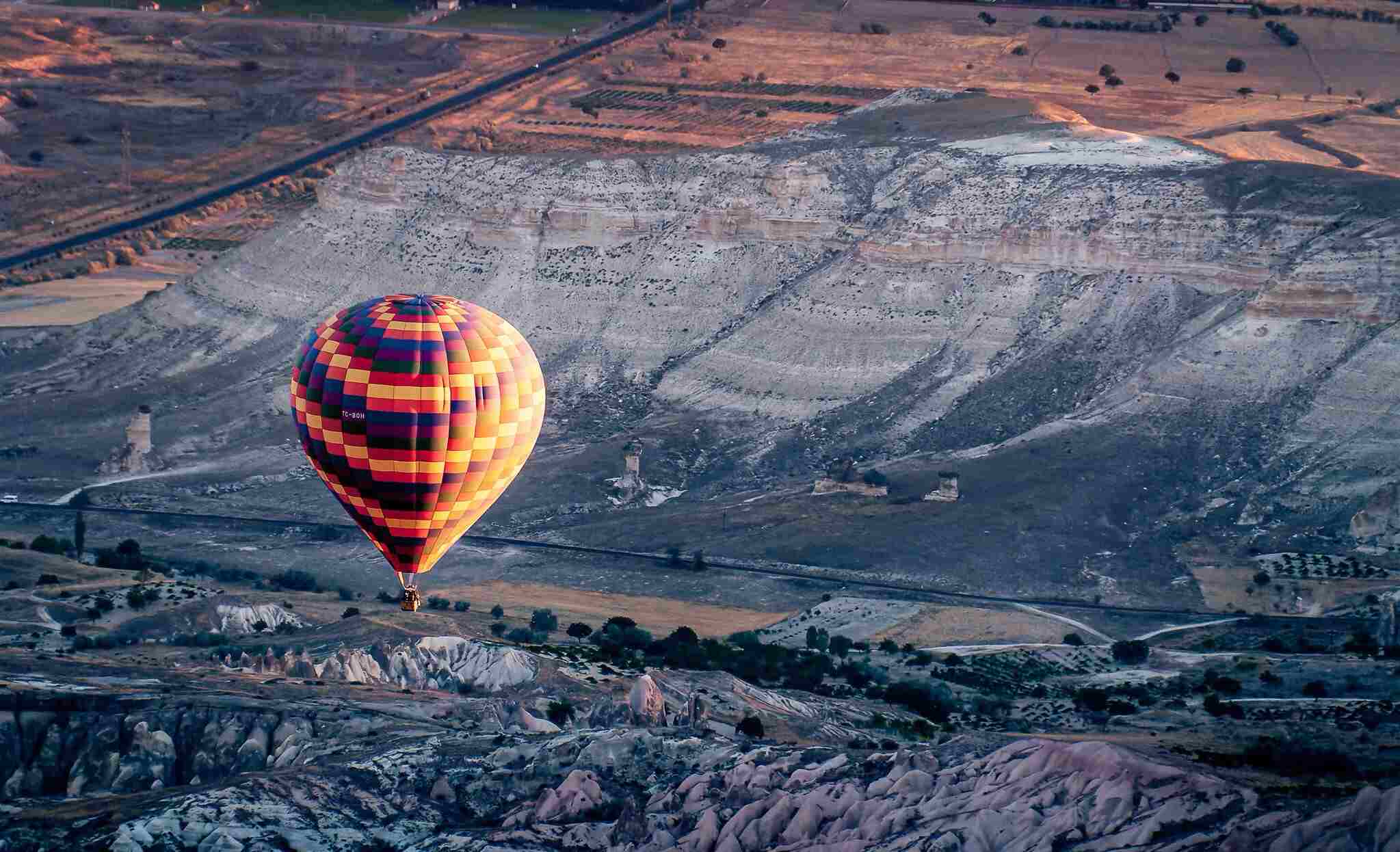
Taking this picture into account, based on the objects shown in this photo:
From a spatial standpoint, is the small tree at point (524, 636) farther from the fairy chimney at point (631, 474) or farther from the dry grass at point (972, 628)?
the fairy chimney at point (631, 474)

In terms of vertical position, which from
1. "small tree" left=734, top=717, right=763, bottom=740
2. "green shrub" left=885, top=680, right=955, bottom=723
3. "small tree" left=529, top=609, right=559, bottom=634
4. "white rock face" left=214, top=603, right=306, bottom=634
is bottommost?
"small tree" left=529, top=609, right=559, bottom=634

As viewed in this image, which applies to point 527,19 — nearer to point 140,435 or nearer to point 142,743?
point 140,435

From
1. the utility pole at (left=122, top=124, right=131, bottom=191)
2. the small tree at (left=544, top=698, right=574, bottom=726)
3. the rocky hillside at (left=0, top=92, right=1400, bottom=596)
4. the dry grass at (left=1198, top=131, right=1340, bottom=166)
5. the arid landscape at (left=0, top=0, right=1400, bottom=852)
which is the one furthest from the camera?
the utility pole at (left=122, top=124, right=131, bottom=191)

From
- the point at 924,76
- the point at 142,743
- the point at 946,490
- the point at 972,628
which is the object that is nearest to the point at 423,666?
the point at 142,743

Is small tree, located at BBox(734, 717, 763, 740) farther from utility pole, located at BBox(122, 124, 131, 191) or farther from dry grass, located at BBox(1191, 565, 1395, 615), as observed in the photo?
utility pole, located at BBox(122, 124, 131, 191)

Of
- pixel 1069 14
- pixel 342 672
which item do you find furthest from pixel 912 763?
pixel 1069 14

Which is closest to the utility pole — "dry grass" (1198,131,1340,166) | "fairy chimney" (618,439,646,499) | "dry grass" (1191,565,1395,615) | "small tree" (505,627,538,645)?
"fairy chimney" (618,439,646,499)
